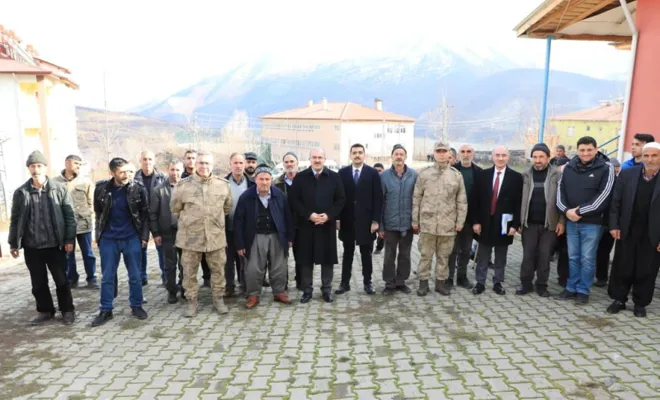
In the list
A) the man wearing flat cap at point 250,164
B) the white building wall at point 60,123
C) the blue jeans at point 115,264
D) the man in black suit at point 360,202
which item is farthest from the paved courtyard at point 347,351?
the white building wall at point 60,123

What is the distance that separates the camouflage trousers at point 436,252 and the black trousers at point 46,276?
4.22 m

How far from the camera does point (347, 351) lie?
14.3ft

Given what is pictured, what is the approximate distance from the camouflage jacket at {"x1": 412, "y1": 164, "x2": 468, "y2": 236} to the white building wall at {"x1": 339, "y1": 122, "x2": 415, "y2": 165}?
5596 cm

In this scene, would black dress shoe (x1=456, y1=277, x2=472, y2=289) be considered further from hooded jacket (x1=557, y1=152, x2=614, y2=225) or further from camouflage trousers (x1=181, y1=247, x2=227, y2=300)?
camouflage trousers (x1=181, y1=247, x2=227, y2=300)

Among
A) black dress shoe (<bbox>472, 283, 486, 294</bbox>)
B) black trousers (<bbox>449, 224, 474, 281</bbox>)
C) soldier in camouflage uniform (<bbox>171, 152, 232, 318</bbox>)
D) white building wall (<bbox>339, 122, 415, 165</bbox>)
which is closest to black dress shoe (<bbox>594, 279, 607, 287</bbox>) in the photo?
black dress shoe (<bbox>472, 283, 486, 294</bbox>)

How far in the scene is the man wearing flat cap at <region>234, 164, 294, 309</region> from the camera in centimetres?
556

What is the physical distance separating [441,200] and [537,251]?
1.42 meters

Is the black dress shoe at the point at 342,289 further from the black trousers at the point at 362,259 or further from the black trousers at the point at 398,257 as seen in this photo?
the black trousers at the point at 398,257

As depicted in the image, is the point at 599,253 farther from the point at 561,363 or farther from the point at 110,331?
the point at 110,331

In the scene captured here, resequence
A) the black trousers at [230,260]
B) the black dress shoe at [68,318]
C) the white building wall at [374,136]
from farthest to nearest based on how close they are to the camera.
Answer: the white building wall at [374,136]
the black trousers at [230,260]
the black dress shoe at [68,318]

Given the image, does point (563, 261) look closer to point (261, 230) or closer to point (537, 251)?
point (537, 251)

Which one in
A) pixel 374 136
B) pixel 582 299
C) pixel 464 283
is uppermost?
pixel 374 136

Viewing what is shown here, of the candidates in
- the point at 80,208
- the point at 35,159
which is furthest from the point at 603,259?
the point at 80,208

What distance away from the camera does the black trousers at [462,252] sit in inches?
245
